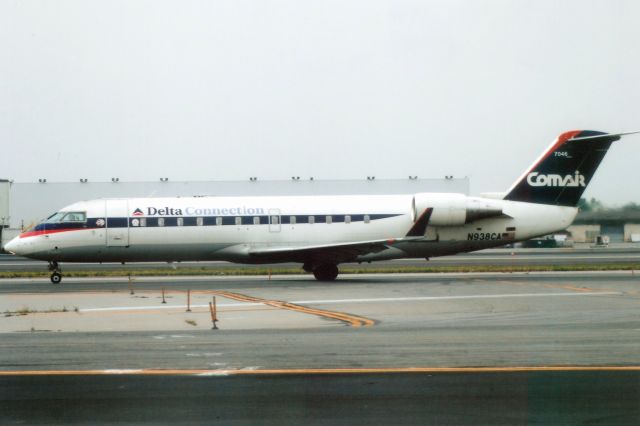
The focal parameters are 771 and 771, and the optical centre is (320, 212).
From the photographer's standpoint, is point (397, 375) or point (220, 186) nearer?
point (397, 375)

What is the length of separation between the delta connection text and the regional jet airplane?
39 millimetres

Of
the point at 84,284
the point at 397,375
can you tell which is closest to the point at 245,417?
the point at 397,375

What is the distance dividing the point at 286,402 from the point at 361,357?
125 inches

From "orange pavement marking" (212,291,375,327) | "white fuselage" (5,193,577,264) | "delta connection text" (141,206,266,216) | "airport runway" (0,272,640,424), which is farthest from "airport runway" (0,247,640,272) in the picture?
"airport runway" (0,272,640,424)

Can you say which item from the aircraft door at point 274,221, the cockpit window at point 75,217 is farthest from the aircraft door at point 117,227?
the aircraft door at point 274,221

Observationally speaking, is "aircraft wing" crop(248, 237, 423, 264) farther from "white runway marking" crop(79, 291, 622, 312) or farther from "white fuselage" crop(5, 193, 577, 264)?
"white runway marking" crop(79, 291, 622, 312)

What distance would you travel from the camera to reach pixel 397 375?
32.9 feet

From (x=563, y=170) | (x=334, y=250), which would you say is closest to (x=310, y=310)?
(x=334, y=250)

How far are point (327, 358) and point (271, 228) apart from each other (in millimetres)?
18969

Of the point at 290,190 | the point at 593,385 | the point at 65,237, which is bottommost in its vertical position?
the point at 593,385

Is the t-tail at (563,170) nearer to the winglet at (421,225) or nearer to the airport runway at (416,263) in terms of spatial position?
the winglet at (421,225)

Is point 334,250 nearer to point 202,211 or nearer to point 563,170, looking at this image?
point 202,211

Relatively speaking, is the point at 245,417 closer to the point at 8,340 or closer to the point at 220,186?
the point at 8,340

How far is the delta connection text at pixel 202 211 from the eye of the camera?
30.1 meters
